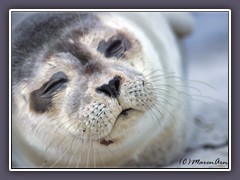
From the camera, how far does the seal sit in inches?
88.5

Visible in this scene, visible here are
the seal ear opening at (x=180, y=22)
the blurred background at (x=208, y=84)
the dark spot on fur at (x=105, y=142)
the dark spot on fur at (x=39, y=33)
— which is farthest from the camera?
the seal ear opening at (x=180, y=22)

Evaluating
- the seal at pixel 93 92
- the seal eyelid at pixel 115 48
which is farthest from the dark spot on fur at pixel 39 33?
the seal eyelid at pixel 115 48

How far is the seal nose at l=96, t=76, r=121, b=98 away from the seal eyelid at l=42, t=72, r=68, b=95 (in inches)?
8.0

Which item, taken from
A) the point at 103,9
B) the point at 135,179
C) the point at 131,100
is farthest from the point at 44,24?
the point at 135,179

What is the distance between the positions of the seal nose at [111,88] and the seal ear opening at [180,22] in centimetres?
67

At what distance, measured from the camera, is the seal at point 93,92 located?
225 cm

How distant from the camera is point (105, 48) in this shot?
2422 mm

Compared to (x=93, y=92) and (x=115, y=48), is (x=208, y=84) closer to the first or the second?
(x=115, y=48)

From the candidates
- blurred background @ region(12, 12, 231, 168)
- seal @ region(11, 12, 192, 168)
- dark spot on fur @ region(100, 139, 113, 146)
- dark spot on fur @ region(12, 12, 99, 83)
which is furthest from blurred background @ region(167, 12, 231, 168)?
dark spot on fur @ region(12, 12, 99, 83)

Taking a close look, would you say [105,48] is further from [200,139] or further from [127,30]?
[200,139]

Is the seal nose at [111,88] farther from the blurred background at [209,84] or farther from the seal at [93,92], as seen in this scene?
the blurred background at [209,84]

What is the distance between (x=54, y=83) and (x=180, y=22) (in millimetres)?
835

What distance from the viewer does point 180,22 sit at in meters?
2.91

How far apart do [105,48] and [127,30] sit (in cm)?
19
